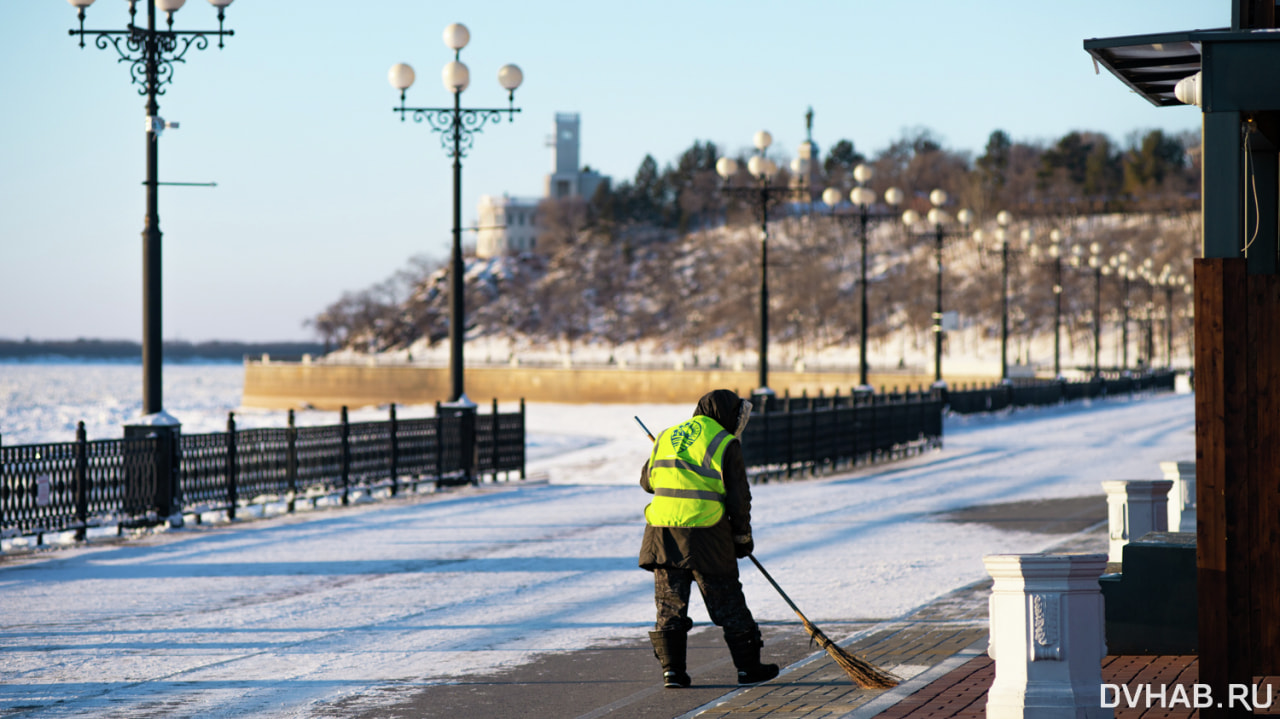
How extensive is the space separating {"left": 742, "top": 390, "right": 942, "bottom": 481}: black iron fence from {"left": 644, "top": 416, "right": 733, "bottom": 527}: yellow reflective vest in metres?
14.8

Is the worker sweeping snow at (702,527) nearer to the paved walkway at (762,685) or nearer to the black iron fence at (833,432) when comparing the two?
the paved walkway at (762,685)

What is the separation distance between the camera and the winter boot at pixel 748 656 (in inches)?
294

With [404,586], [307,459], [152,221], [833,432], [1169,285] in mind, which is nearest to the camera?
[404,586]

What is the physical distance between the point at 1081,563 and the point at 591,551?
809 centimetres

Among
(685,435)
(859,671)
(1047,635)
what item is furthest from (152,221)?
(1047,635)

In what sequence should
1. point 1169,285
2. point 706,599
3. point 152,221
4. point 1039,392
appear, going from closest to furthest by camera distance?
1. point 706,599
2. point 152,221
3. point 1039,392
4. point 1169,285

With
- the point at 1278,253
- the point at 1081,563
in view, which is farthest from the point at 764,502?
the point at 1081,563

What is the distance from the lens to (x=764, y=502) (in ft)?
62.0

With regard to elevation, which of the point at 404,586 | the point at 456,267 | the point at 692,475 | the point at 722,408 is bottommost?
the point at 404,586

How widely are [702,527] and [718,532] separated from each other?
99 millimetres

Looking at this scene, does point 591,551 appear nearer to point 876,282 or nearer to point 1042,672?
point 1042,672

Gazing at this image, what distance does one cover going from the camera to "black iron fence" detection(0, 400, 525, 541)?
45.5 feet

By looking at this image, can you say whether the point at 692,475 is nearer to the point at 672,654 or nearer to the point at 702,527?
the point at 702,527

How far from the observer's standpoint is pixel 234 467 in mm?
16562
